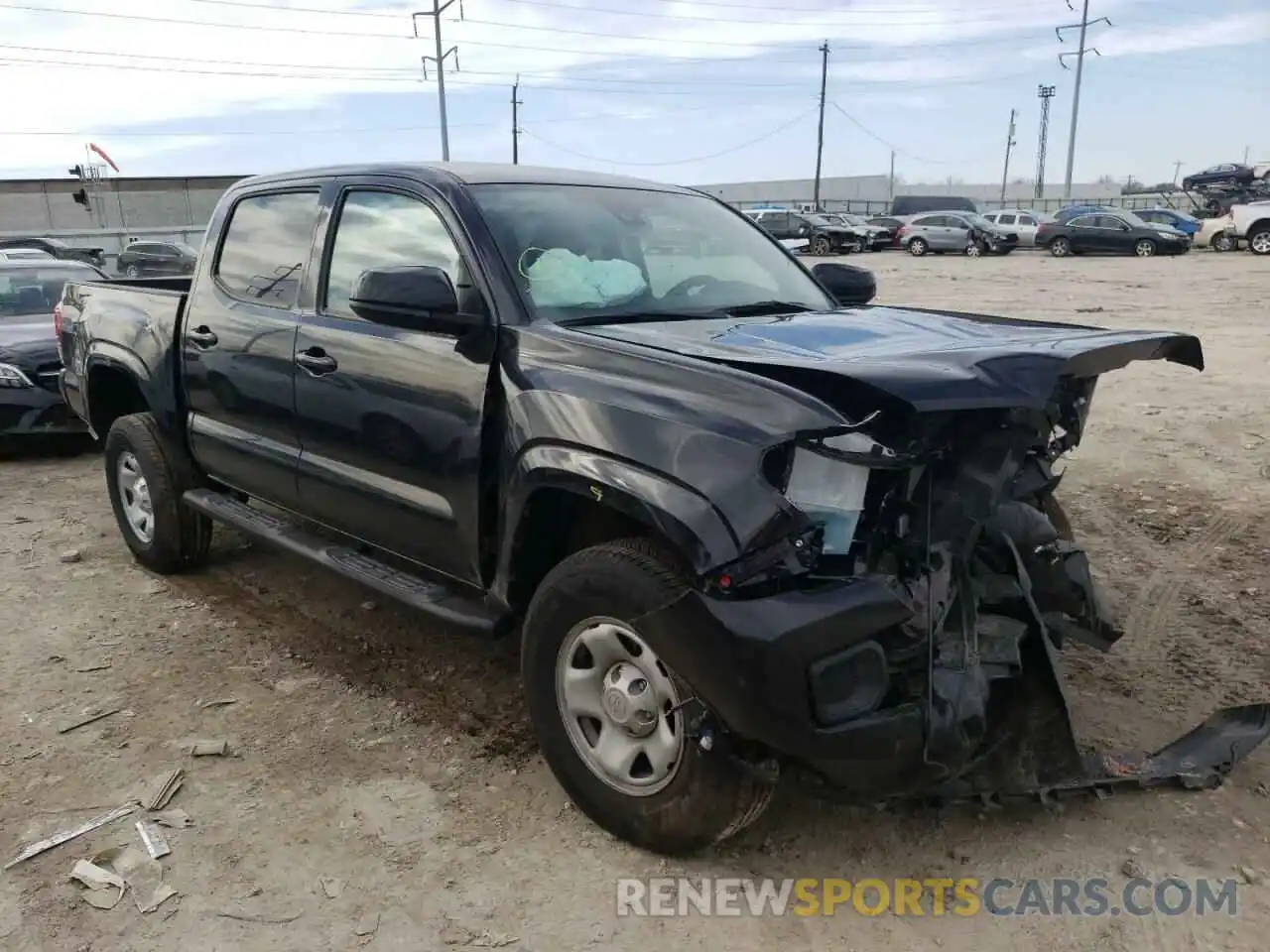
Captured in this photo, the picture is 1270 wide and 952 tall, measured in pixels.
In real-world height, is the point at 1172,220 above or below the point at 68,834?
above

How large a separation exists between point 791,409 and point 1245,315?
14.8 meters

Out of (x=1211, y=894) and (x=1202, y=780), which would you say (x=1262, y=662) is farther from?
(x=1211, y=894)

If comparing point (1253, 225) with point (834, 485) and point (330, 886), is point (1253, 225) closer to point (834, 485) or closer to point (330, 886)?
point (834, 485)

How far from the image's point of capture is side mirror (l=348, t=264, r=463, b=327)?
3189 millimetres

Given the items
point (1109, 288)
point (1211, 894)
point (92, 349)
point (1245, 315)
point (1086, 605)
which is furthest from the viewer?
point (1109, 288)

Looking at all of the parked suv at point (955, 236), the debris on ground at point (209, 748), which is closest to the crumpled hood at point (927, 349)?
the debris on ground at point (209, 748)

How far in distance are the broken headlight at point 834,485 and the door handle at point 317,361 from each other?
78.6 inches

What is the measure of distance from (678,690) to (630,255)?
176cm

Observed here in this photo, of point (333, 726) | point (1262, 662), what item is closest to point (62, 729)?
point (333, 726)

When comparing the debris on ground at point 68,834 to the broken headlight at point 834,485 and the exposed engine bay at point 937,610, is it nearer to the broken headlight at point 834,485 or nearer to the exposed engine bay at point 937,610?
the exposed engine bay at point 937,610

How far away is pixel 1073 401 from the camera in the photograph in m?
3.25

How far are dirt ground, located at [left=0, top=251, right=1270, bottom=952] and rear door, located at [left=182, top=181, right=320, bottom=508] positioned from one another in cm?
79

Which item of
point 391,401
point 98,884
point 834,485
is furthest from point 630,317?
point 98,884

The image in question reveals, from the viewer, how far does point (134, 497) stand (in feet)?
17.9
